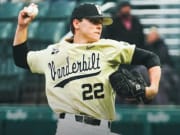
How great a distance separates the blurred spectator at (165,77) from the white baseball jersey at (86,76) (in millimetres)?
3897

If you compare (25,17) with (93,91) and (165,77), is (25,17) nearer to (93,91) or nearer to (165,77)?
(93,91)

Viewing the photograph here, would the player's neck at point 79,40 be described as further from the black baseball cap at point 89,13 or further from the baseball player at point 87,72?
the black baseball cap at point 89,13

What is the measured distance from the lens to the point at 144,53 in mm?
4371

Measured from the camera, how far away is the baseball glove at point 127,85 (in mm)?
4191

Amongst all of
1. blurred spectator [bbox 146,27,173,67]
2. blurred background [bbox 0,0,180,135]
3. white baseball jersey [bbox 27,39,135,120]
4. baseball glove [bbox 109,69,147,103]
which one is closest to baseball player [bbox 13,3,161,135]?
white baseball jersey [bbox 27,39,135,120]

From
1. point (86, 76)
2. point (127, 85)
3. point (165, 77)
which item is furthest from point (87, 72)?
point (165, 77)

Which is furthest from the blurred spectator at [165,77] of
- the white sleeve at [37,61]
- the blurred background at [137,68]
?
the white sleeve at [37,61]

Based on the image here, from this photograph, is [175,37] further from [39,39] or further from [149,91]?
[149,91]

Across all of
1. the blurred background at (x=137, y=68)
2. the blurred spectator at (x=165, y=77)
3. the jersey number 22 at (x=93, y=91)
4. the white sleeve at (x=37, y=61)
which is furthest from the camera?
the blurred spectator at (x=165, y=77)

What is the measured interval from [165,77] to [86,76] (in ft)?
13.8

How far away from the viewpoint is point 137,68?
306 inches

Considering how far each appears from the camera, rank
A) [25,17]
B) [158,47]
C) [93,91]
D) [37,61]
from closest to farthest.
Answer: [93,91] < [25,17] < [37,61] < [158,47]

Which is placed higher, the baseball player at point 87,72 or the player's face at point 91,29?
the player's face at point 91,29

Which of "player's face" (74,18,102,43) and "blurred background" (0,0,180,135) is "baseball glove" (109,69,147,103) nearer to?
"player's face" (74,18,102,43)
